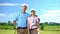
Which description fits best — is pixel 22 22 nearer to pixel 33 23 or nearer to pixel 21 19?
pixel 21 19

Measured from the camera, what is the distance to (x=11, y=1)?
11.8 feet

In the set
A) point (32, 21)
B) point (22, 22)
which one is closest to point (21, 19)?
point (22, 22)

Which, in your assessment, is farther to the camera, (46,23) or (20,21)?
(46,23)

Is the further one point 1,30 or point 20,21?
point 1,30

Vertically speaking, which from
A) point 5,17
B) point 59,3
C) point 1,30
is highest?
point 59,3

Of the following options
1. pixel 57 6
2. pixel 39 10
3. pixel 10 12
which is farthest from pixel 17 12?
pixel 57 6

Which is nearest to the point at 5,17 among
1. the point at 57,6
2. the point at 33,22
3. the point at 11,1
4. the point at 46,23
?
the point at 11,1

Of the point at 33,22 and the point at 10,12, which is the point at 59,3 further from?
the point at 10,12

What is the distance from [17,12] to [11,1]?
0.26 meters

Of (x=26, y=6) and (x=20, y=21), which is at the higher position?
(x=26, y=6)

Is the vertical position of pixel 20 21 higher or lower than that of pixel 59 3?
lower

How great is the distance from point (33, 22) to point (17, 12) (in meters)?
0.36

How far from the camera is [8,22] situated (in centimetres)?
357

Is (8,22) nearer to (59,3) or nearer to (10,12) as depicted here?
(10,12)
